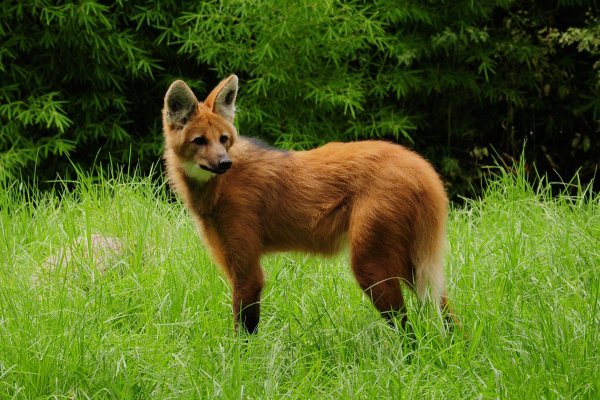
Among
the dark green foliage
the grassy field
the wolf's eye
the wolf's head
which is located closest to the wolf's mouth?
the wolf's head

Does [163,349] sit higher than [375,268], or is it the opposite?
[375,268]

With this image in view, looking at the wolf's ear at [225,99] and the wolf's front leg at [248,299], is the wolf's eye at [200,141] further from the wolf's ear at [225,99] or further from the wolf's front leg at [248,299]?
the wolf's front leg at [248,299]

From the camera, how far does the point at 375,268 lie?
2.98m

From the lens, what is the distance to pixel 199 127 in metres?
3.16

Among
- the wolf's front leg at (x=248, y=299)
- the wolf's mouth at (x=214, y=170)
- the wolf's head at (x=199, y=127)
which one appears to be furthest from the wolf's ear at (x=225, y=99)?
the wolf's front leg at (x=248, y=299)

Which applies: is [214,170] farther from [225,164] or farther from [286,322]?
[286,322]

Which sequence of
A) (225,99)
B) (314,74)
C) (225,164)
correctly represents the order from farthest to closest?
Answer: (314,74), (225,99), (225,164)

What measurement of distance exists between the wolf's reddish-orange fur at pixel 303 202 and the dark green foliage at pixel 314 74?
2477mm

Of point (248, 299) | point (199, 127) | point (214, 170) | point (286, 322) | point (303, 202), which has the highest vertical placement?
point (199, 127)

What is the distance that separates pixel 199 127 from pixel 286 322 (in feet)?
2.74

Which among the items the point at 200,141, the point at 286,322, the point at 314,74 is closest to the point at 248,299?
the point at 286,322

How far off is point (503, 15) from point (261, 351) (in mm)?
4857

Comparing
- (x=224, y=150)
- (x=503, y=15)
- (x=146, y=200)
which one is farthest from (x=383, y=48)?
(x=224, y=150)

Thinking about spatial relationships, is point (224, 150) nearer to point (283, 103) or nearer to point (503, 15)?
point (283, 103)
